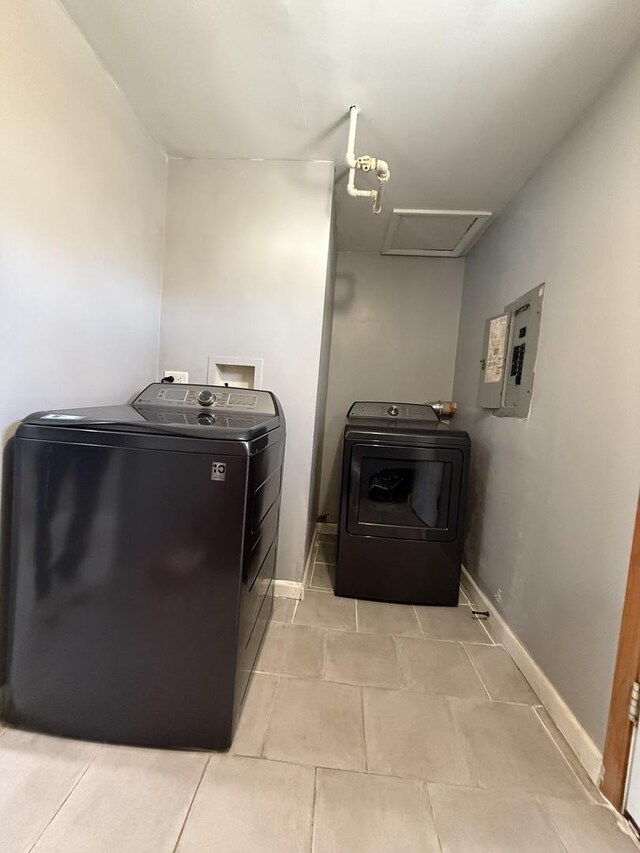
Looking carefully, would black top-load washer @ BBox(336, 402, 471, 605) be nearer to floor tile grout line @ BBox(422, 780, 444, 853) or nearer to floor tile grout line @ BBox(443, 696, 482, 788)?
floor tile grout line @ BBox(443, 696, 482, 788)

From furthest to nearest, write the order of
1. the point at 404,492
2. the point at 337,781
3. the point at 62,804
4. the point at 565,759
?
1. the point at 404,492
2. the point at 565,759
3. the point at 337,781
4. the point at 62,804

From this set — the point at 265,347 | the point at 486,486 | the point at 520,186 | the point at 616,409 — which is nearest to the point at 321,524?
the point at 486,486

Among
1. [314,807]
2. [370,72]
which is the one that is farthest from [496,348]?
[314,807]

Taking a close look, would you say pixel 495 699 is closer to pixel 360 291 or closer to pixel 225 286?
pixel 225 286

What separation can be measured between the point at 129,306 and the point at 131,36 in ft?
2.92

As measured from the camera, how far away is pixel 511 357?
6.28 ft

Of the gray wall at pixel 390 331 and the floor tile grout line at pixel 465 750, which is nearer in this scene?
the floor tile grout line at pixel 465 750

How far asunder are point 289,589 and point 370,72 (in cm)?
219

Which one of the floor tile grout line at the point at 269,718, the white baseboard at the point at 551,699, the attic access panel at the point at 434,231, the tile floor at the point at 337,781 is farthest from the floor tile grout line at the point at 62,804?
the attic access panel at the point at 434,231

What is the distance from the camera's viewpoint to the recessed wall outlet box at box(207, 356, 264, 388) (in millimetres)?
1976

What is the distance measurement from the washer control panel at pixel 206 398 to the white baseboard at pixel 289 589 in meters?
0.93

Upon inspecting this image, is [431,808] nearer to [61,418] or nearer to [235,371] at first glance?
[61,418]

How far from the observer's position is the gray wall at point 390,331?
9.64 feet

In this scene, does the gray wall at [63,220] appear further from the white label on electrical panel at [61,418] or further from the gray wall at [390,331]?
the gray wall at [390,331]
